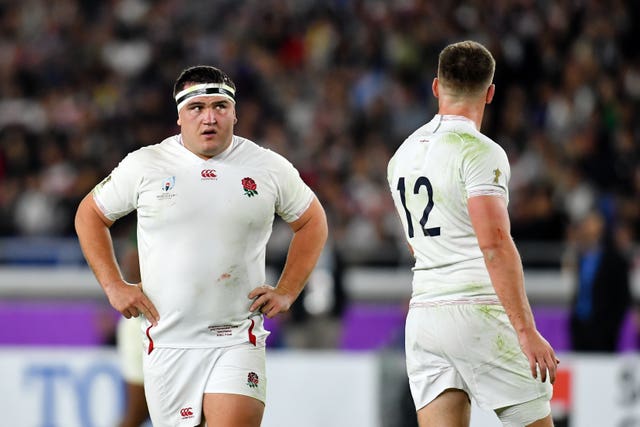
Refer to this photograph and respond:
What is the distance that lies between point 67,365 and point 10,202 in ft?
16.2

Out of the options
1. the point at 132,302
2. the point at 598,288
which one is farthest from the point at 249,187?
the point at 598,288

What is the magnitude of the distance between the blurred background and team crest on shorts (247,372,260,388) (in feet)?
13.5

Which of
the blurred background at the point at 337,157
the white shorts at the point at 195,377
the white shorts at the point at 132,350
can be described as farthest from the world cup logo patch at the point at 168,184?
the blurred background at the point at 337,157

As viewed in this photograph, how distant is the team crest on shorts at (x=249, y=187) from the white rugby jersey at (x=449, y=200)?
0.73 m

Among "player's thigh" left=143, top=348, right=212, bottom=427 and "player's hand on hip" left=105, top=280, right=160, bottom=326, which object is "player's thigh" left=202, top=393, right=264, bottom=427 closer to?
"player's thigh" left=143, top=348, right=212, bottom=427

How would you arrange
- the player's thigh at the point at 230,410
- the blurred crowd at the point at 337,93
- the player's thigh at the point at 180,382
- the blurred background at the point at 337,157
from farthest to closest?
the blurred crowd at the point at 337,93
the blurred background at the point at 337,157
the player's thigh at the point at 180,382
the player's thigh at the point at 230,410

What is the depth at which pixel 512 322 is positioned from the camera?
4.79m

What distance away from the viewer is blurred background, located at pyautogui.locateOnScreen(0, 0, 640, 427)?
33.3 ft

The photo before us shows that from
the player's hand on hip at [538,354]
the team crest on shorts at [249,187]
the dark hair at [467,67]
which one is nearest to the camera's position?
the player's hand on hip at [538,354]

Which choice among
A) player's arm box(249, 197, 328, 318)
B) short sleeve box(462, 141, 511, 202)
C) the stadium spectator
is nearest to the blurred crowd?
the stadium spectator

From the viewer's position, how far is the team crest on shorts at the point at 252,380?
5.45 meters

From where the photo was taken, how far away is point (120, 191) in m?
5.58

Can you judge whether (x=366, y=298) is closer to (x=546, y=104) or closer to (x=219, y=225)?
(x=546, y=104)

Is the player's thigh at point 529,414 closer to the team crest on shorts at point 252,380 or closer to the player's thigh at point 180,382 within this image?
the team crest on shorts at point 252,380
